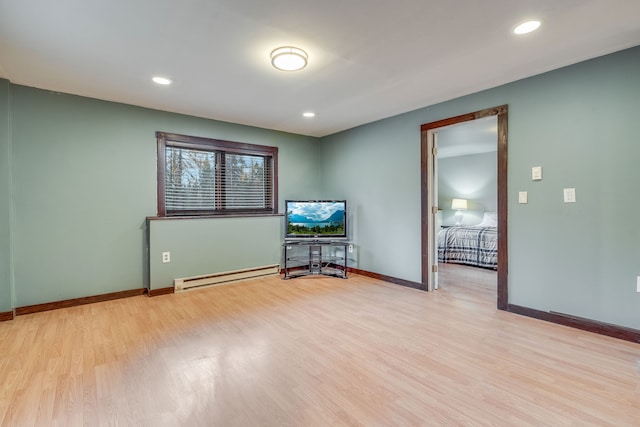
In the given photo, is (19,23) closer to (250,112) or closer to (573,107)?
(250,112)

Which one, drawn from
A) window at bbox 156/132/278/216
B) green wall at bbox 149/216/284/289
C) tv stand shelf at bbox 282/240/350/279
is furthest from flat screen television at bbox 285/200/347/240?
window at bbox 156/132/278/216

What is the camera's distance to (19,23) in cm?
193

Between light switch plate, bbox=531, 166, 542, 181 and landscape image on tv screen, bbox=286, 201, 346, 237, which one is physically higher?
light switch plate, bbox=531, 166, 542, 181

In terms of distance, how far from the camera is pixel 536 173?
9.36 ft

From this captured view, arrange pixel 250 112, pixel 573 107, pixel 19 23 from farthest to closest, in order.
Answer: pixel 250 112 → pixel 573 107 → pixel 19 23

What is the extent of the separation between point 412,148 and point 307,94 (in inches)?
62.1

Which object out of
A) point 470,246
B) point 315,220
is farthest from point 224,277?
point 470,246

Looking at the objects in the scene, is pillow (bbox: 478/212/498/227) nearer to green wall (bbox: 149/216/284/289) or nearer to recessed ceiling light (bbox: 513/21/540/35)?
green wall (bbox: 149/216/284/289)

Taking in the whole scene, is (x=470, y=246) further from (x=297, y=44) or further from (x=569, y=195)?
(x=297, y=44)

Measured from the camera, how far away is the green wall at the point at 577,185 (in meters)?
2.38

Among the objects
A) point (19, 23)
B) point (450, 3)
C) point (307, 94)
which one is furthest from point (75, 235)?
point (450, 3)

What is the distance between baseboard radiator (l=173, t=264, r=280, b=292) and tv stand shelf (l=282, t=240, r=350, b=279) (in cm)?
30

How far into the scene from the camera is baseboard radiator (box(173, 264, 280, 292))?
3857 millimetres

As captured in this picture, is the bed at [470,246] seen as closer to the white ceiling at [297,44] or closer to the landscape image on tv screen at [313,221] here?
the landscape image on tv screen at [313,221]
